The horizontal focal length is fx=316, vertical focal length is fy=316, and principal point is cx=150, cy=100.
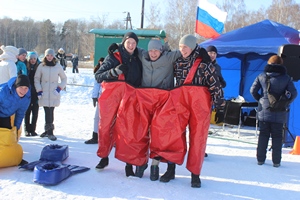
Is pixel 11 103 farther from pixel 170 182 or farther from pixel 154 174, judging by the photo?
pixel 170 182

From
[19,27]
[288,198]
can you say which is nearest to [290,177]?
[288,198]

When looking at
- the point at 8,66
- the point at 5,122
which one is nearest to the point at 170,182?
the point at 5,122

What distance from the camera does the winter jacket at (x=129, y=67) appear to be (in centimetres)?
370

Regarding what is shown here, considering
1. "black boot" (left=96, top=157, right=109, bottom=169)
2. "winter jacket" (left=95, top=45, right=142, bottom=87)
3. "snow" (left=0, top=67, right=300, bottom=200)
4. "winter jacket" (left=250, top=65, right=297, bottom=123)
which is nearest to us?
"snow" (left=0, top=67, right=300, bottom=200)

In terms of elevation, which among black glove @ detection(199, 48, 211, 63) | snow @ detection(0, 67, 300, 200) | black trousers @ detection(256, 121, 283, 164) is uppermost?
black glove @ detection(199, 48, 211, 63)

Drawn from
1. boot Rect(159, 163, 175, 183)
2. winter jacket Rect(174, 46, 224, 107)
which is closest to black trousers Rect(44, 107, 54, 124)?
boot Rect(159, 163, 175, 183)

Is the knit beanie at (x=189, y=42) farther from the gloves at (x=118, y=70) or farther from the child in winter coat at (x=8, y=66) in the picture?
the child in winter coat at (x=8, y=66)

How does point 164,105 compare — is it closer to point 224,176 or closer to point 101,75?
point 101,75

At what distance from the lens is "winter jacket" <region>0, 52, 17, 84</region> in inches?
193

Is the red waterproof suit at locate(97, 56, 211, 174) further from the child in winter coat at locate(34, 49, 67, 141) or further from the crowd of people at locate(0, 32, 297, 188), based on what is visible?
the child in winter coat at locate(34, 49, 67, 141)

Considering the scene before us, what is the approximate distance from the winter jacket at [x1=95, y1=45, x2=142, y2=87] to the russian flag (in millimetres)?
4866

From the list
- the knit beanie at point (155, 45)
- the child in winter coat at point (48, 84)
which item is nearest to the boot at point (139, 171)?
the knit beanie at point (155, 45)

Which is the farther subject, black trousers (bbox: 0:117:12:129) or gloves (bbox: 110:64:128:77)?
black trousers (bbox: 0:117:12:129)

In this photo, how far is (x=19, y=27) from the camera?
7950 centimetres
